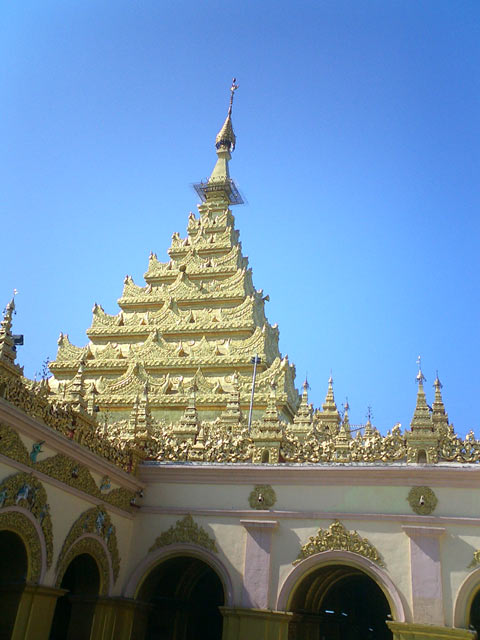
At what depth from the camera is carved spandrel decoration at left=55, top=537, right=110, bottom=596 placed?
10.9 metres

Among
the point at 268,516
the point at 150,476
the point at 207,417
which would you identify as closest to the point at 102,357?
the point at 207,417

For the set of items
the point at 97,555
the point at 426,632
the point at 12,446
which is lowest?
the point at 426,632

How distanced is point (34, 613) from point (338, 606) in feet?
27.2

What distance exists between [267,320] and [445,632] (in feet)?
60.8

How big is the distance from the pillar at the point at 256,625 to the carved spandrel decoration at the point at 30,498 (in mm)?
3509

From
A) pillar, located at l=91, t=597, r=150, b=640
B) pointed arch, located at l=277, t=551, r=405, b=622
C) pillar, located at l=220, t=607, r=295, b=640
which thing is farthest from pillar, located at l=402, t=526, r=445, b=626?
pillar, located at l=91, t=597, r=150, b=640

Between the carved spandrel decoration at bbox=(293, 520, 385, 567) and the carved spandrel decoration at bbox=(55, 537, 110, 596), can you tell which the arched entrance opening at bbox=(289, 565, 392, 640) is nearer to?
the carved spandrel decoration at bbox=(293, 520, 385, 567)

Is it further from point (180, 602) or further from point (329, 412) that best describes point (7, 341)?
point (329, 412)

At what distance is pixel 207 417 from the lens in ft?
77.7

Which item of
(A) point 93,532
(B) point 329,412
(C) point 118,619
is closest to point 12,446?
(A) point 93,532

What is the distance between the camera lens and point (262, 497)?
40.9 ft

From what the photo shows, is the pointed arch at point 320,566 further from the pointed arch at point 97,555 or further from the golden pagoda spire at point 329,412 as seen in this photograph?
the golden pagoda spire at point 329,412

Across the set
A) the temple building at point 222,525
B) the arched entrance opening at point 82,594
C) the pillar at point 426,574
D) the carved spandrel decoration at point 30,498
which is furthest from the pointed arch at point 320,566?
the carved spandrel decoration at point 30,498

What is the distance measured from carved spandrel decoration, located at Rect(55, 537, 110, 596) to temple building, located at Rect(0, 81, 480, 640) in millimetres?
34
